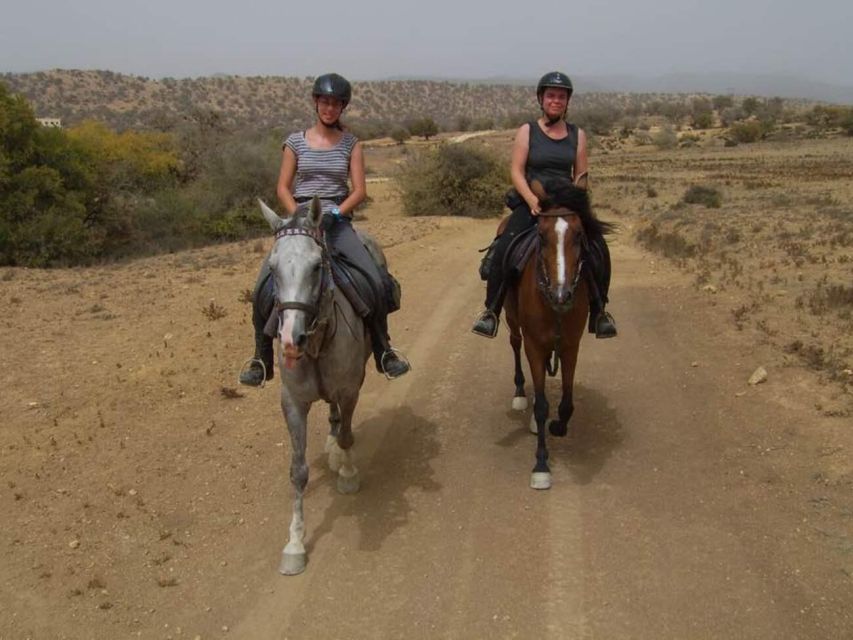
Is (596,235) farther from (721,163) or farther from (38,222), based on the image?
(721,163)

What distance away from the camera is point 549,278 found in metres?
5.32

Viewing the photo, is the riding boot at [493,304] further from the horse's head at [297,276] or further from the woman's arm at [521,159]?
the horse's head at [297,276]

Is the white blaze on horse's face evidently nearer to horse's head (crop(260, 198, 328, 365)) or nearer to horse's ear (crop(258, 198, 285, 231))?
horse's head (crop(260, 198, 328, 365))

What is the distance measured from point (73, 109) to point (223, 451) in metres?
71.3

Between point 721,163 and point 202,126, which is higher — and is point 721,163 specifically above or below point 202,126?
below

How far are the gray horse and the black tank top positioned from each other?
7.46ft

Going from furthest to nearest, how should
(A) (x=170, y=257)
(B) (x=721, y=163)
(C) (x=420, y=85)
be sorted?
(C) (x=420, y=85) → (B) (x=721, y=163) → (A) (x=170, y=257)

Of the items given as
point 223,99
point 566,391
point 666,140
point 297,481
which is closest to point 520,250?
point 566,391

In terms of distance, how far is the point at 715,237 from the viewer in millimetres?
15352

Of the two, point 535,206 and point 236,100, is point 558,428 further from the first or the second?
point 236,100

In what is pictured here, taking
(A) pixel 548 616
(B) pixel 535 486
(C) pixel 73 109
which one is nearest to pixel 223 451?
(B) pixel 535 486

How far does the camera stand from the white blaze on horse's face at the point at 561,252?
5199 millimetres

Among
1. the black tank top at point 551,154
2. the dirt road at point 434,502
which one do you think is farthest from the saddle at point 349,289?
the black tank top at point 551,154

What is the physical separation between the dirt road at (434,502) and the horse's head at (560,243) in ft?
5.78
